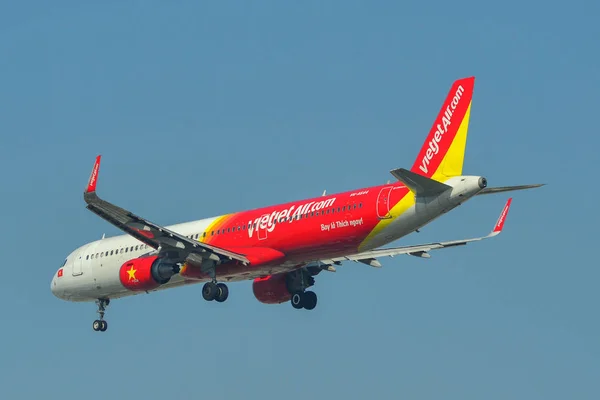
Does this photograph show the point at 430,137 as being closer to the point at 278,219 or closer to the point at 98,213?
the point at 278,219

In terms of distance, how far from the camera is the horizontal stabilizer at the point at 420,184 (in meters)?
57.4

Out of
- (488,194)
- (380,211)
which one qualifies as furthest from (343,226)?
(488,194)

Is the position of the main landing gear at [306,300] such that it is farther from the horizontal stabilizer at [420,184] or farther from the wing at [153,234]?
the horizontal stabilizer at [420,184]

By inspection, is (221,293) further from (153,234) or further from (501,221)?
A: (501,221)

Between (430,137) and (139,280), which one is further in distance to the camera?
(139,280)

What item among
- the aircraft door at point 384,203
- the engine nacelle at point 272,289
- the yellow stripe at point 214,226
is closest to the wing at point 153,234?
the yellow stripe at point 214,226

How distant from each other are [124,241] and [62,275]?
4.98m

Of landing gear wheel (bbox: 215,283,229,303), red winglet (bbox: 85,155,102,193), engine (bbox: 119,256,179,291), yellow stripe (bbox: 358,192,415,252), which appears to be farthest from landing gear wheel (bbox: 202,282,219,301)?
yellow stripe (bbox: 358,192,415,252)

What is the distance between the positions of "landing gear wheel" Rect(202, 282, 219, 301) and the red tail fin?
466 inches

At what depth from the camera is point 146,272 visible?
6712 cm

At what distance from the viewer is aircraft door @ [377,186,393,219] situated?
60.8 metres

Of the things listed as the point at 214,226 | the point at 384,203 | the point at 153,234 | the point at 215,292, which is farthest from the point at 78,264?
the point at 384,203

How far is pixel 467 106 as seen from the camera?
60.9 meters

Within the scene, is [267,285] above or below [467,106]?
below
